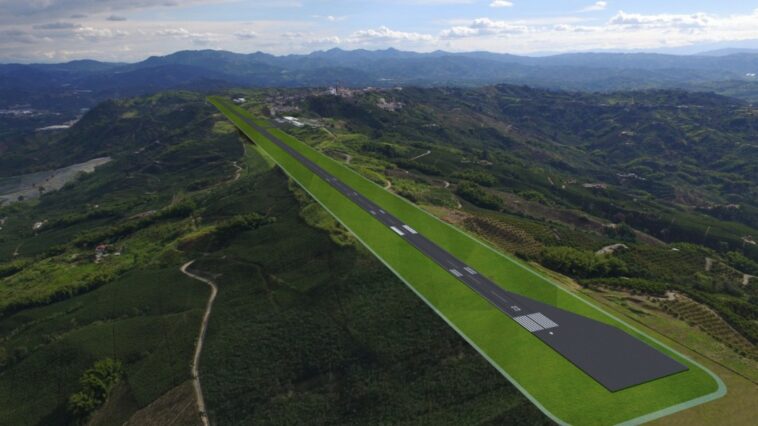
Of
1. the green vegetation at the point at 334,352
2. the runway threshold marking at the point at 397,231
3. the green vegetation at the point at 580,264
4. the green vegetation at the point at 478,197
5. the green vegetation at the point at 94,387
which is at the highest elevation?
the runway threshold marking at the point at 397,231

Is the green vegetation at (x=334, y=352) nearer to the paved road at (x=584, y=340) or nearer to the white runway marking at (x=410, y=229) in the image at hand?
the paved road at (x=584, y=340)

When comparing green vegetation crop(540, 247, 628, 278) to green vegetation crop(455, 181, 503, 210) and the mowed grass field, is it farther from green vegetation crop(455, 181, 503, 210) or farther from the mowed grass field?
green vegetation crop(455, 181, 503, 210)

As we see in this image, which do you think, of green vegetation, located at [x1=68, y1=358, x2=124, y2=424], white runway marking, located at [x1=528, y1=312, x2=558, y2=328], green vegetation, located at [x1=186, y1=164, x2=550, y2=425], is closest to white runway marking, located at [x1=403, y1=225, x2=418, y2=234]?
green vegetation, located at [x1=186, y1=164, x2=550, y2=425]

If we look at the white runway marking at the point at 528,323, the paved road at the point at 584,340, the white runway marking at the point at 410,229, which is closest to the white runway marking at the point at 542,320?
the paved road at the point at 584,340

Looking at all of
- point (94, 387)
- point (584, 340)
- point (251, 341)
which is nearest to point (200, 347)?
point (251, 341)

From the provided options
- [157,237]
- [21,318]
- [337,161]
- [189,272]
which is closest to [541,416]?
[189,272]

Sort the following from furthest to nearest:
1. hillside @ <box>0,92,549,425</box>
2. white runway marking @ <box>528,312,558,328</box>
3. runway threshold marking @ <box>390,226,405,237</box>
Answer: runway threshold marking @ <box>390,226,405,237</box>, hillside @ <box>0,92,549,425</box>, white runway marking @ <box>528,312,558,328</box>
